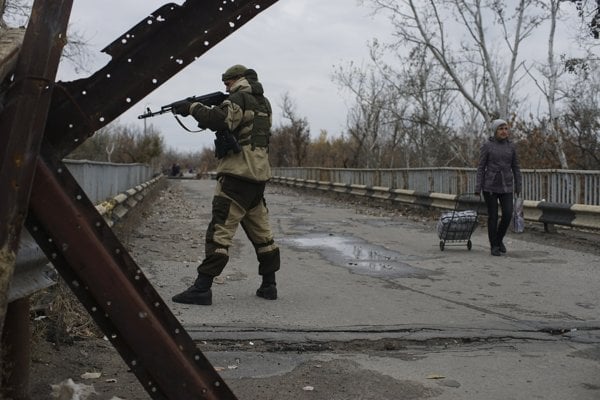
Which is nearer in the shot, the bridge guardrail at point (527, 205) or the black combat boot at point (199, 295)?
the black combat boot at point (199, 295)

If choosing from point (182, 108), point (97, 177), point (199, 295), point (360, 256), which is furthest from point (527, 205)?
point (182, 108)

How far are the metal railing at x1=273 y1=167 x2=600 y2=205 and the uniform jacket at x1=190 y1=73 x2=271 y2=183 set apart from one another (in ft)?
23.5

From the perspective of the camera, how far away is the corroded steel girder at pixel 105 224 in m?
2.21

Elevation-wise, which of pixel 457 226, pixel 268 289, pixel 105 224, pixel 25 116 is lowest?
pixel 268 289

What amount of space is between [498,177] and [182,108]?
18.8 ft

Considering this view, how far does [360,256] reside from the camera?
29.2ft

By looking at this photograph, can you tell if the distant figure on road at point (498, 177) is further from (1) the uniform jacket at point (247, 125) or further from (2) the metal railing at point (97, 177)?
(2) the metal railing at point (97, 177)

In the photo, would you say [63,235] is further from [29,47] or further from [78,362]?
[78,362]

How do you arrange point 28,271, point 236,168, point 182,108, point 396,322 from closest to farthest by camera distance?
point 28,271
point 182,108
point 396,322
point 236,168

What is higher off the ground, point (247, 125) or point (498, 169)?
point (247, 125)

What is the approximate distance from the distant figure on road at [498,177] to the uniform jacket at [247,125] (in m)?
4.68

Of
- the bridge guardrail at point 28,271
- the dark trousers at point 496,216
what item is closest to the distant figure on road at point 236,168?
the bridge guardrail at point 28,271

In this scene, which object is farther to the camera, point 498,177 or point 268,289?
point 498,177

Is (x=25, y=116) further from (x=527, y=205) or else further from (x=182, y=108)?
(x=527, y=205)
